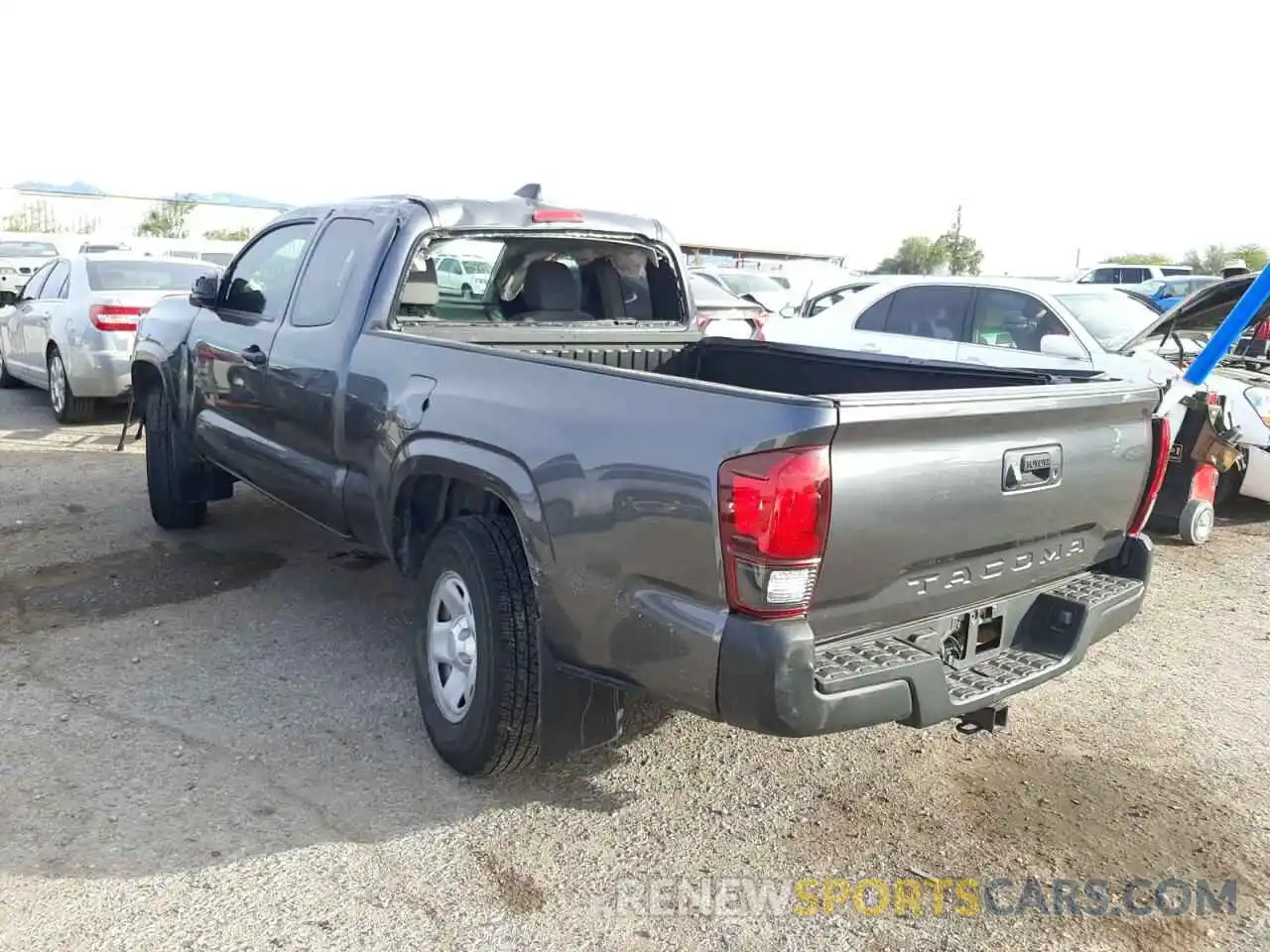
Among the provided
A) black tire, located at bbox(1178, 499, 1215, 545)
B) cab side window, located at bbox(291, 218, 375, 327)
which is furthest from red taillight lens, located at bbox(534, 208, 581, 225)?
black tire, located at bbox(1178, 499, 1215, 545)

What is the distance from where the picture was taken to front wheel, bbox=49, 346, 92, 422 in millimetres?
9711

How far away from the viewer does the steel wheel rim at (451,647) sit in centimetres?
350

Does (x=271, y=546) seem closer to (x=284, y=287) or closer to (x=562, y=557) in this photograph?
(x=284, y=287)

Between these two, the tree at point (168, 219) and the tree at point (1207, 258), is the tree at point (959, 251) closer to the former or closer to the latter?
the tree at point (1207, 258)

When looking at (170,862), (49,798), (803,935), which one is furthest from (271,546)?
(803,935)

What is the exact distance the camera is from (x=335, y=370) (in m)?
4.24

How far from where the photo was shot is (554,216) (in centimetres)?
472

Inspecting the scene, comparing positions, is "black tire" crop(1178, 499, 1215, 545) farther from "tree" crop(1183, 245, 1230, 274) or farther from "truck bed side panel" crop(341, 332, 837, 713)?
"tree" crop(1183, 245, 1230, 274)

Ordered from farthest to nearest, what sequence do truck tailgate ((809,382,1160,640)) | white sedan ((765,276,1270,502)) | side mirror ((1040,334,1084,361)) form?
side mirror ((1040,334,1084,361)) < white sedan ((765,276,1270,502)) < truck tailgate ((809,382,1160,640))

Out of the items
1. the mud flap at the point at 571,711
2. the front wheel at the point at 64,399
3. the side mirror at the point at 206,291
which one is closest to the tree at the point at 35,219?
the front wheel at the point at 64,399

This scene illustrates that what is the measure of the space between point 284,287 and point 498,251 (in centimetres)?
102

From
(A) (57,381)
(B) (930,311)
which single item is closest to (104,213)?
(A) (57,381)

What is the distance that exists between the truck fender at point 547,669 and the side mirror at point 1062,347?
592 centimetres

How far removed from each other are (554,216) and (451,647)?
2096 millimetres
